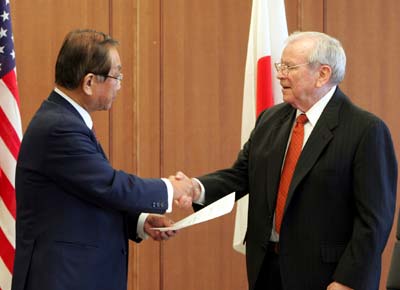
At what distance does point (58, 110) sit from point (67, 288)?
664 mm

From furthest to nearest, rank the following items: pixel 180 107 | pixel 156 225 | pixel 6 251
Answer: pixel 180 107, pixel 6 251, pixel 156 225

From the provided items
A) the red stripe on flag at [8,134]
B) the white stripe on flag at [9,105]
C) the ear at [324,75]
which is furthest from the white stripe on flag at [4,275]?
the ear at [324,75]

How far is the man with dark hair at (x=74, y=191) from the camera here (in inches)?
104

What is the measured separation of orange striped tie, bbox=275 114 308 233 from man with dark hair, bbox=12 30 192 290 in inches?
20.6

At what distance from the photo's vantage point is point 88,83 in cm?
276

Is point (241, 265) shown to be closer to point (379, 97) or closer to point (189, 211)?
point (189, 211)

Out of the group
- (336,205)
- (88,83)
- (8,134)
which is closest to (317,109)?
(336,205)

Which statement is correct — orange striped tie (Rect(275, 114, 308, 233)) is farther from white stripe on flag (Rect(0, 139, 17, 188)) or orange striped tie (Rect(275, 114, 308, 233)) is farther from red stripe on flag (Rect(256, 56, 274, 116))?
white stripe on flag (Rect(0, 139, 17, 188))

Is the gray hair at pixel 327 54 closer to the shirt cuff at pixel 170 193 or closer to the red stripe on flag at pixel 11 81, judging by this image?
the shirt cuff at pixel 170 193

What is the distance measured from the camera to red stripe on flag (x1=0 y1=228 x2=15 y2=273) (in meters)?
3.68

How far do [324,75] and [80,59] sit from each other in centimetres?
104

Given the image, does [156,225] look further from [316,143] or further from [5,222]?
[5,222]

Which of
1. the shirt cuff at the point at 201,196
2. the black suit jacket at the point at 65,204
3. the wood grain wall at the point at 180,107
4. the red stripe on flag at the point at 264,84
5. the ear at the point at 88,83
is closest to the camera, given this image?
the black suit jacket at the point at 65,204

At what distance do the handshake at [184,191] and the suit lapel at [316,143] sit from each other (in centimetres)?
46
